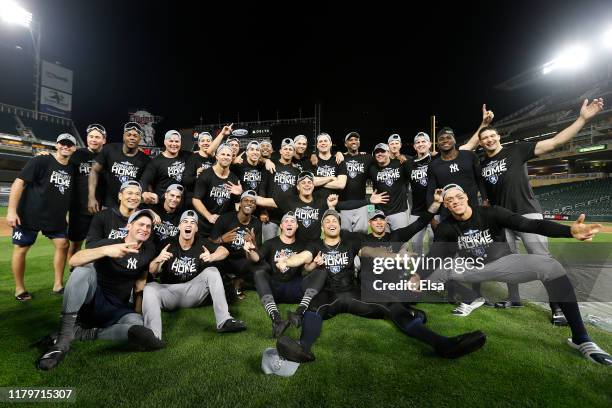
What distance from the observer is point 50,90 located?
137 feet

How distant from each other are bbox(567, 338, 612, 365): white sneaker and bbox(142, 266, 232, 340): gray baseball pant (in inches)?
137

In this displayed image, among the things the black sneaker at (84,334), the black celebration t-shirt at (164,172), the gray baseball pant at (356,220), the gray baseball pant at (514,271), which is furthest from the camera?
the gray baseball pant at (356,220)

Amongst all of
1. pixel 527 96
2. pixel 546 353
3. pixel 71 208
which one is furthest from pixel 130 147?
pixel 527 96

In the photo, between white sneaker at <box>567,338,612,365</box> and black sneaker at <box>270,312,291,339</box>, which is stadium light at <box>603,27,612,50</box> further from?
black sneaker at <box>270,312,291,339</box>

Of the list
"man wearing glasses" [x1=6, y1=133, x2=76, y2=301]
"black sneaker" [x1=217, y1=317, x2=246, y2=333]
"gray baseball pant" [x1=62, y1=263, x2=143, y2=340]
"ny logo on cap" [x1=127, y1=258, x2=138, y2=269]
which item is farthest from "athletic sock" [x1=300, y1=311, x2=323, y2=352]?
"man wearing glasses" [x1=6, y1=133, x2=76, y2=301]

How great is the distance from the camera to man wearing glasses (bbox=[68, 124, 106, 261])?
4.92 meters

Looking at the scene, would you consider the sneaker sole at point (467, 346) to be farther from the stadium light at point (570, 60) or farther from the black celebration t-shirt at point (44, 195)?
the stadium light at point (570, 60)

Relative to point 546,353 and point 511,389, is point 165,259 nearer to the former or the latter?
point 511,389

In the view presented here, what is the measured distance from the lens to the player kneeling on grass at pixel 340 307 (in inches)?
104

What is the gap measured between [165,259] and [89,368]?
48.4 inches

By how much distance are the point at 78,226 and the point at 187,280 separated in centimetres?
262

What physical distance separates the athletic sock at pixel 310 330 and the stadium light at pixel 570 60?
43960 mm

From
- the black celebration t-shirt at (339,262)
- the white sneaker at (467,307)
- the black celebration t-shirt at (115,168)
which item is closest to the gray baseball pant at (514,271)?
the white sneaker at (467,307)

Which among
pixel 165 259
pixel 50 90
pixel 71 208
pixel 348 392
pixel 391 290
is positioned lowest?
pixel 348 392
